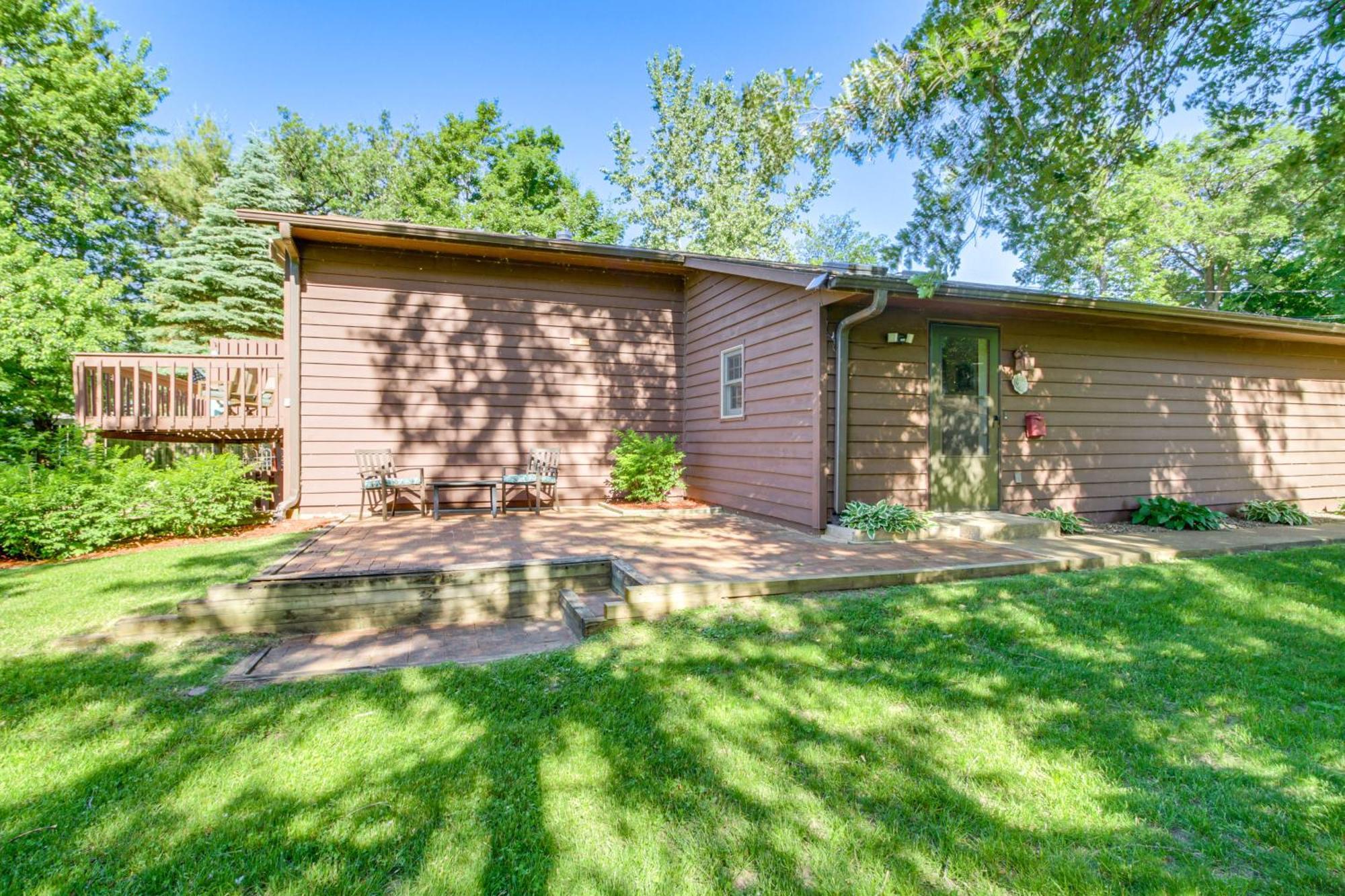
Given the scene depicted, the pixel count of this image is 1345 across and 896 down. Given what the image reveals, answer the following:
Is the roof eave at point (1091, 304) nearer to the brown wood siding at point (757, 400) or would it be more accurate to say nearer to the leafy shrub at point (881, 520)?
the brown wood siding at point (757, 400)

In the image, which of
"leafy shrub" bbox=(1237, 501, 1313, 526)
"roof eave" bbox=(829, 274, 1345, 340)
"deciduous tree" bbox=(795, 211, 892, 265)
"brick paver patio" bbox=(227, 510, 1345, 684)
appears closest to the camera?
"brick paver patio" bbox=(227, 510, 1345, 684)

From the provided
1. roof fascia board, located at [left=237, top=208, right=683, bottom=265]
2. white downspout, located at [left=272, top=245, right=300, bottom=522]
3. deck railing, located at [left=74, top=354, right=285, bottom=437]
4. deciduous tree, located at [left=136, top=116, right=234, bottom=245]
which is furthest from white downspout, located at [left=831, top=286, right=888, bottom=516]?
deciduous tree, located at [left=136, top=116, right=234, bottom=245]

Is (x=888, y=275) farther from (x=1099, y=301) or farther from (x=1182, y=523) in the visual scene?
(x=1182, y=523)

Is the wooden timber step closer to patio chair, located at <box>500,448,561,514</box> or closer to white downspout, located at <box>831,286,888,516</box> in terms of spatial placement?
white downspout, located at <box>831,286,888,516</box>

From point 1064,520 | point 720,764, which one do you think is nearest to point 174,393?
point 720,764

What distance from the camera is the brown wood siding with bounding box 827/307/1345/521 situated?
6.20m

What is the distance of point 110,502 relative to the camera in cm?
563

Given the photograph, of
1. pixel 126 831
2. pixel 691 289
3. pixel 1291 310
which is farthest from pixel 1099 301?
pixel 1291 310

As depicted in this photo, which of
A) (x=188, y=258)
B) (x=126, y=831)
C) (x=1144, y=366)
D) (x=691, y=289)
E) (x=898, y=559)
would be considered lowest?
(x=126, y=831)

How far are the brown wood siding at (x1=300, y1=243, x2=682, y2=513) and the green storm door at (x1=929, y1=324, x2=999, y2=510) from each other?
3.65m

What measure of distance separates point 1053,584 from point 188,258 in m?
19.4

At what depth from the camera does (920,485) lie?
20.8ft

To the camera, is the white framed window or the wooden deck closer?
the wooden deck

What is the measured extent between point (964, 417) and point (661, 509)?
371 cm
